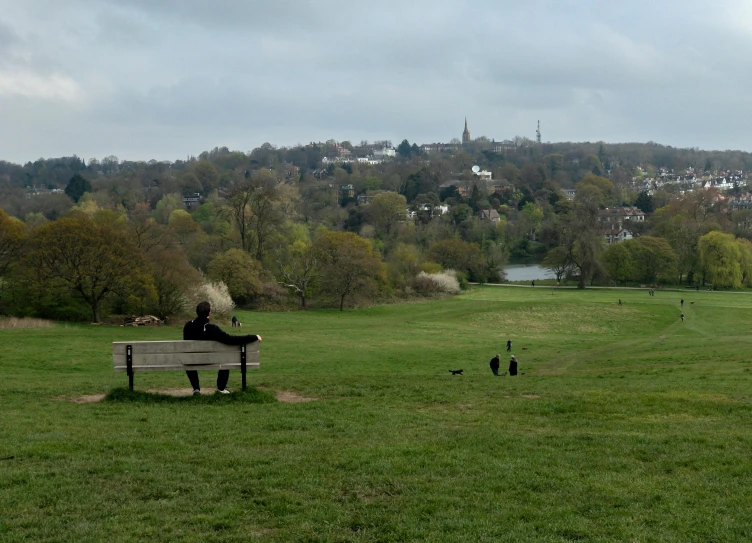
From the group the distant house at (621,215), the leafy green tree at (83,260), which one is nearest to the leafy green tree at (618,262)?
the distant house at (621,215)

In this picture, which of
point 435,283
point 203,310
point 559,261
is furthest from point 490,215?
point 203,310

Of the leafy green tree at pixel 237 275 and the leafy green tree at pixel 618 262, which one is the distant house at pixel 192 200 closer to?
the leafy green tree at pixel 237 275

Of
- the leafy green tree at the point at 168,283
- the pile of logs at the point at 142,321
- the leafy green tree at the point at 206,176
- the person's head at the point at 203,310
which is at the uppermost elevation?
the leafy green tree at the point at 206,176

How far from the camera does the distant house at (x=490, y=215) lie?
496 ft

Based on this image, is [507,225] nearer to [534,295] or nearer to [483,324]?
[534,295]

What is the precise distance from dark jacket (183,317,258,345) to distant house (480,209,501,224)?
138624 mm

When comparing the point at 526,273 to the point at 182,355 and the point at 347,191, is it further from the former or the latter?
the point at 182,355

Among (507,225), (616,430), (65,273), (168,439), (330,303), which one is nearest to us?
(168,439)

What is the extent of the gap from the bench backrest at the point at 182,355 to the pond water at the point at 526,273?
106m

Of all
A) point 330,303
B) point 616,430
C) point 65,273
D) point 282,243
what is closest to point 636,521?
point 616,430

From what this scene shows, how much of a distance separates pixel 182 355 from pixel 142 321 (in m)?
35.2

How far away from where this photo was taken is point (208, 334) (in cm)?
1377

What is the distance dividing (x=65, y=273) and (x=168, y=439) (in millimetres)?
38930

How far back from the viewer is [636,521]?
7.09m
